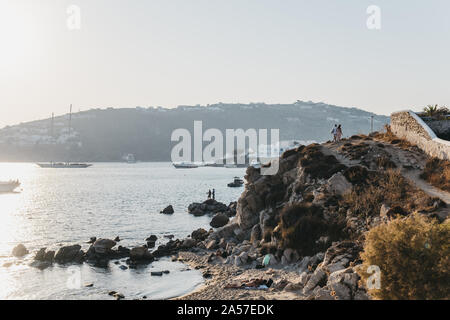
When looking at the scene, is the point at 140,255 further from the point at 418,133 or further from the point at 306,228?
the point at 418,133

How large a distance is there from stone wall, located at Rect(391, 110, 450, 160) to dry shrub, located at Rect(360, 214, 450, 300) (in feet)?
51.5

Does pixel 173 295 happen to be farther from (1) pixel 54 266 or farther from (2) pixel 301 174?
(2) pixel 301 174

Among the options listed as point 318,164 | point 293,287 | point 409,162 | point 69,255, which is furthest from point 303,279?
point 69,255

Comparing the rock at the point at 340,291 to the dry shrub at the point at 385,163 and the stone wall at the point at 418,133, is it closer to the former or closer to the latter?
the stone wall at the point at 418,133

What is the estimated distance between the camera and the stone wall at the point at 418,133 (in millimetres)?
26750

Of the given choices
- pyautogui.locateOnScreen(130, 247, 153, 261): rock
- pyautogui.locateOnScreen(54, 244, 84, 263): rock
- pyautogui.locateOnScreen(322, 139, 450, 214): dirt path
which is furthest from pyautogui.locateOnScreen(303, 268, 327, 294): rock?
pyautogui.locateOnScreen(54, 244, 84, 263): rock

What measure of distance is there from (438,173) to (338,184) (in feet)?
20.9

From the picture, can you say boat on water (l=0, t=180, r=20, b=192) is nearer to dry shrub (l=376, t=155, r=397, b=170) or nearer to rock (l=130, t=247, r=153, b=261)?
rock (l=130, t=247, r=153, b=261)

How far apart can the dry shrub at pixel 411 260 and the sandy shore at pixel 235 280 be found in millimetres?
7146

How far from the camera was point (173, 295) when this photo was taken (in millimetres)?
22766

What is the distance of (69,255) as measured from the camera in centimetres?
3172

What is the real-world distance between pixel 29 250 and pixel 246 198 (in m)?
20.5

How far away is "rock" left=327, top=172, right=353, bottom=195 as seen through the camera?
27.3 m
